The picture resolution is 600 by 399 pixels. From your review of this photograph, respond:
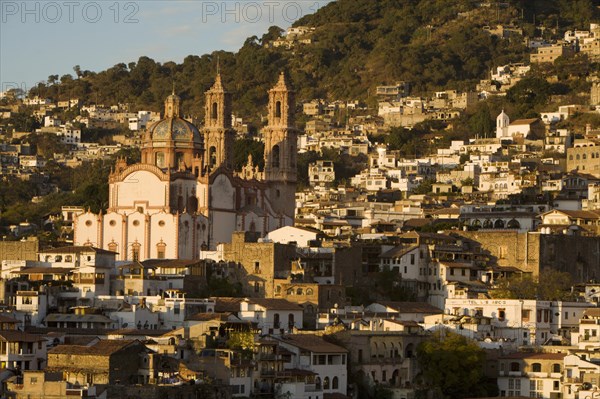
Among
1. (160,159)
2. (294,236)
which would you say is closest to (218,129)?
(160,159)

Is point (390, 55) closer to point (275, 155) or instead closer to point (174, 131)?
point (275, 155)

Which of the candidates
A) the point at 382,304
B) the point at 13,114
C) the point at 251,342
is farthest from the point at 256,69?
the point at 251,342

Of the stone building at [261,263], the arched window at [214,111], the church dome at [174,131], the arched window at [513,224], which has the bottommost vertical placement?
the stone building at [261,263]

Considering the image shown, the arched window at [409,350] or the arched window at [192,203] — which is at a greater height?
the arched window at [192,203]

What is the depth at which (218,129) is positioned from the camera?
365 feet

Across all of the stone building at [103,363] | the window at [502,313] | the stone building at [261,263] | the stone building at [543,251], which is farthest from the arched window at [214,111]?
the stone building at [103,363]

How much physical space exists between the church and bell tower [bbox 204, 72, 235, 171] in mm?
142

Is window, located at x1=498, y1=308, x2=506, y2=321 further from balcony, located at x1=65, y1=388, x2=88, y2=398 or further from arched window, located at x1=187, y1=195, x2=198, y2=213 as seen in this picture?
balcony, located at x1=65, y1=388, x2=88, y2=398

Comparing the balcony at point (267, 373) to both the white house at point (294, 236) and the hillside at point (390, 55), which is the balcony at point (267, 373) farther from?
the hillside at point (390, 55)

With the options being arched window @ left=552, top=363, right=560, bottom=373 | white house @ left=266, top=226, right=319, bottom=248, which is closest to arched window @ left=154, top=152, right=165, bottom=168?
white house @ left=266, top=226, right=319, bottom=248

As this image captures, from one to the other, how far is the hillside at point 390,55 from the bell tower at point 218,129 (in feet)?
204

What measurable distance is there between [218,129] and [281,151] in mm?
4338

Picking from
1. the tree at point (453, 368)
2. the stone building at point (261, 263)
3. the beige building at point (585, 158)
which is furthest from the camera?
the beige building at point (585, 158)

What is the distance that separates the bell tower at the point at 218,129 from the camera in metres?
111
